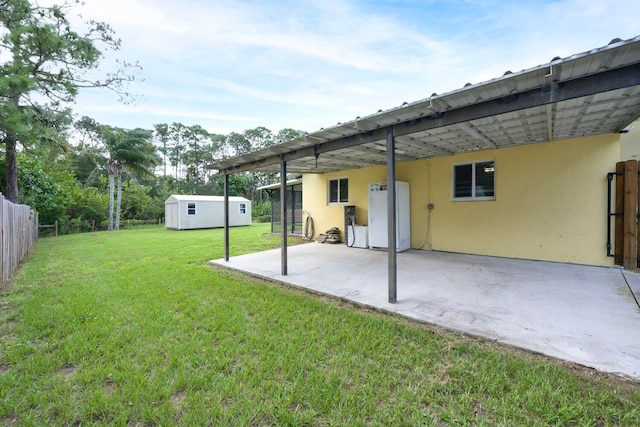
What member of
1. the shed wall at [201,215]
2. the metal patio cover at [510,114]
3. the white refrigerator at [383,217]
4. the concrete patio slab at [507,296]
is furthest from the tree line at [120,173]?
the white refrigerator at [383,217]

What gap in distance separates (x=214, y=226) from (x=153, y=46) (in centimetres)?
1075

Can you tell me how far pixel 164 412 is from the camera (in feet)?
5.71

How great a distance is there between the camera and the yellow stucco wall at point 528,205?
4977 mm

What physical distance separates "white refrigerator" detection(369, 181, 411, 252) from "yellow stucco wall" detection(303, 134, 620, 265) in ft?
0.89

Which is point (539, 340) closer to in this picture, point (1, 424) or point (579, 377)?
point (579, 377)

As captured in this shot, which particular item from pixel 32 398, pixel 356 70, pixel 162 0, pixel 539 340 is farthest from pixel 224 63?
pixel 539 340

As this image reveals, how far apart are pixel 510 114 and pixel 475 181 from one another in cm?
287

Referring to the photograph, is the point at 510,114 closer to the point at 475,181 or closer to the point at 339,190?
the point at 475,181

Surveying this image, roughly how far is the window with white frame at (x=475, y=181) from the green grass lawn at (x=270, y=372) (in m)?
4.55

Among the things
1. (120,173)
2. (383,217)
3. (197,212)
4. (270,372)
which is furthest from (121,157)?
(270,372)

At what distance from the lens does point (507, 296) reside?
3.60m

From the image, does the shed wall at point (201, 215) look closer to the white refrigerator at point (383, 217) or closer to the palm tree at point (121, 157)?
the palm tree at point (121, 157)

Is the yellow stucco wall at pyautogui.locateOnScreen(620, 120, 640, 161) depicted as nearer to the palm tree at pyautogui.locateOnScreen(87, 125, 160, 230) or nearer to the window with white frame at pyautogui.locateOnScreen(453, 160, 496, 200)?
the window with white frame at pyautogui.locateOnScreen(453, 160, 496, 200)

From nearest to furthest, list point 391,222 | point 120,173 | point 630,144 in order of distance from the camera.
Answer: point 391,222, point 630,144, point 120,173
